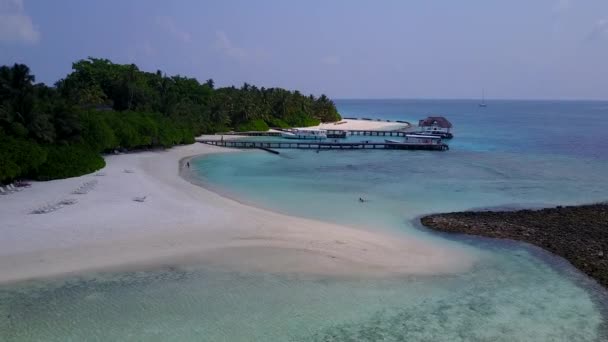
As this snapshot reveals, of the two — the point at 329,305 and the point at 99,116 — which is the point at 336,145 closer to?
the point at 99,116

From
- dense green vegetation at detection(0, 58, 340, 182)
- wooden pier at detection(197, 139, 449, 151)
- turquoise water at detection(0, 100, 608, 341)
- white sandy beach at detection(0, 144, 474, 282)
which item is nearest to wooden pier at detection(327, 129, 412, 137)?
dense green vegetation at detection(0, 58, 340, 182)

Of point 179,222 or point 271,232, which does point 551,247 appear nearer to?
point 271,232

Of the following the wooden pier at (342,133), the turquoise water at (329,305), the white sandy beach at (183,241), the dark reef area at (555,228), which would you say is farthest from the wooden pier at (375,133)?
the turquoise water at (329,305)

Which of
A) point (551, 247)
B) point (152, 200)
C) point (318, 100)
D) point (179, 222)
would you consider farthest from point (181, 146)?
point (318, 100)

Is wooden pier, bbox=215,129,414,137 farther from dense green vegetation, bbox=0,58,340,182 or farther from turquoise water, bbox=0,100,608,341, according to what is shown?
turquoise water, bbox=0,100,608,341

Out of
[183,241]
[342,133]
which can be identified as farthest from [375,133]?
[183,241]

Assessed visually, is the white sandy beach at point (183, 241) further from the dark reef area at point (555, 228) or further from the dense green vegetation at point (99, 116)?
the dense green vegetation at point (99, 116)
